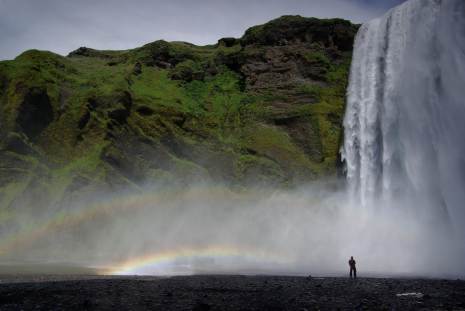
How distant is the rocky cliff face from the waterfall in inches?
406

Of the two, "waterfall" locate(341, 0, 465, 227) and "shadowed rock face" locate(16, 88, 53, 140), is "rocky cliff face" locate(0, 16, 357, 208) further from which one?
"waterfall" locate(341, 0, 465, 227)

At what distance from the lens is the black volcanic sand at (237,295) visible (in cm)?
1759

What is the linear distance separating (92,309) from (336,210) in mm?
41935

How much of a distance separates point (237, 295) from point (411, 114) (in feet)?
111

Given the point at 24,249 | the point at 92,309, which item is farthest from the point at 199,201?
the point at 92,309

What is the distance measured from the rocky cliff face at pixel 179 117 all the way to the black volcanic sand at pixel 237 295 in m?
35.5

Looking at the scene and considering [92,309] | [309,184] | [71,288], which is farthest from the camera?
[309,184]

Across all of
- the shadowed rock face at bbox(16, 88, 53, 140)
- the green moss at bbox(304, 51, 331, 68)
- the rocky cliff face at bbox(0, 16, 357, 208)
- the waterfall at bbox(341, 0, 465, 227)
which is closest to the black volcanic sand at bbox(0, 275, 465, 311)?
the waterfall at bbox(341, 0, 465, 227)

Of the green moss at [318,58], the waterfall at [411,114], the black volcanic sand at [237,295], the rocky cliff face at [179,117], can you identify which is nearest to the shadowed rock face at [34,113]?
the rocky cliff face at [179,117]

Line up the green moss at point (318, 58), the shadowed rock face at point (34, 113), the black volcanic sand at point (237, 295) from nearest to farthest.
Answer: the black volcanic sand at point (237, 295)
the shadowed rock face at point (34, 113)
the green moss at point (318, 58)

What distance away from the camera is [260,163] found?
67.0m

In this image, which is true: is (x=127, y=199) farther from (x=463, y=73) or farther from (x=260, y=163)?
(x=463, y=73)

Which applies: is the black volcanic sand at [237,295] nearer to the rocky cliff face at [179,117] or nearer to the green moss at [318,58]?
the rocky cliff face at [179,117]

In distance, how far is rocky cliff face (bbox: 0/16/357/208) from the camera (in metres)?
62.2
